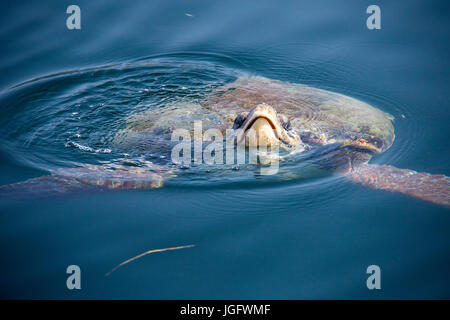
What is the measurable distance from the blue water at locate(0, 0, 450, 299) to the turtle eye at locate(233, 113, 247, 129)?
0.98m

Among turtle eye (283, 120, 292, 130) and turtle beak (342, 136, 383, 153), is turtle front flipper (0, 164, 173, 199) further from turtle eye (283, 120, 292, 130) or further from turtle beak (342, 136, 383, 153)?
turtle beak (342, 136, 383, 153)

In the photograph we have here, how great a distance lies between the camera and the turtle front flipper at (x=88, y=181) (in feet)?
12.1

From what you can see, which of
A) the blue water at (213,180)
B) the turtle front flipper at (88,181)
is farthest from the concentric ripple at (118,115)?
the turtle front flipper at (88,181)

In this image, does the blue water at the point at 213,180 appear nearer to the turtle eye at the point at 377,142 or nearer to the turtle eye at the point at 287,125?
the turtle eye at the point at 377,142

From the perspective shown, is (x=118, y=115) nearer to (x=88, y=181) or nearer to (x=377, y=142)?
(x=88, y=181)

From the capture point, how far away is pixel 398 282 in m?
2.82

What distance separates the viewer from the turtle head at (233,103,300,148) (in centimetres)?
439

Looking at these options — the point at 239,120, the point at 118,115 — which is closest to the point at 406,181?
the point at 239,120

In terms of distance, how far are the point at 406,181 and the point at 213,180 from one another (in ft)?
6.13

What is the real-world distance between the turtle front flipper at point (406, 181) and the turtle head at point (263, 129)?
843mm

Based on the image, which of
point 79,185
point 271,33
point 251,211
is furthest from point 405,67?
point 79,185

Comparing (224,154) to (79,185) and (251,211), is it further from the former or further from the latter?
(79,185)

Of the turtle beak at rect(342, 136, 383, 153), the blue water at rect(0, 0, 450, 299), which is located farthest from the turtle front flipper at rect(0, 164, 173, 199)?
the turtle beak at rect(342, 136, 383, 153)

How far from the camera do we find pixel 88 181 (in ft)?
13.0
